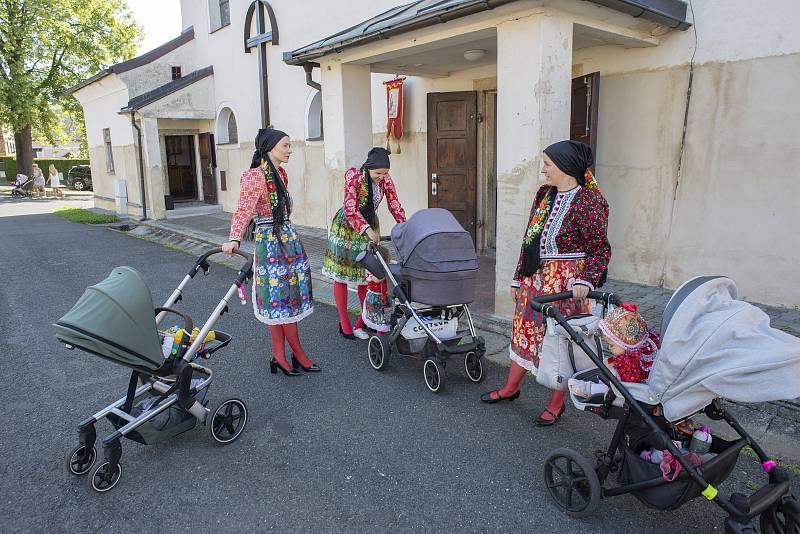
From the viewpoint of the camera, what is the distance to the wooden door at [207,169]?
54.1ft

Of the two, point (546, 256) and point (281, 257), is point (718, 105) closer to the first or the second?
point (546, 256)

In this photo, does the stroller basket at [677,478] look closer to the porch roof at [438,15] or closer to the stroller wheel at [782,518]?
the stroller wheel at [782,518]

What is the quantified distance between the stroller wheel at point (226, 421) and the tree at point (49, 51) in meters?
26.5

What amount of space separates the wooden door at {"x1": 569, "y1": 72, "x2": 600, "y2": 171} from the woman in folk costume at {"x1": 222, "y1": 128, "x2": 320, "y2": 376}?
379 centimetres

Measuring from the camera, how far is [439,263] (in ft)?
13.6

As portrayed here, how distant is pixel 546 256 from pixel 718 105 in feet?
12.5

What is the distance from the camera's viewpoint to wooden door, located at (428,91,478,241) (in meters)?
8.57

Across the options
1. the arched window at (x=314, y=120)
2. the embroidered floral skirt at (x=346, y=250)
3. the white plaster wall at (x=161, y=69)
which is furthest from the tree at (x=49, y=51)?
the embroidered floral skirt at (x=346, y=250)

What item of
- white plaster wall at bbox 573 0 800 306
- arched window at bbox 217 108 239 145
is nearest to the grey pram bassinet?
white plaster wall at bbox 573 0 800 306

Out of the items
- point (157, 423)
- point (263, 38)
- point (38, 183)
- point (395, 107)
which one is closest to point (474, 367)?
point (157, 423)

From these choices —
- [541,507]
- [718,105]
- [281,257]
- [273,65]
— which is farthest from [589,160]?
[273,65]

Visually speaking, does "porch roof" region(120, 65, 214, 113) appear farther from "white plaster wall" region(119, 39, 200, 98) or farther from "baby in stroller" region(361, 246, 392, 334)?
"baby in stroller" region(361, 246, 392, 334)

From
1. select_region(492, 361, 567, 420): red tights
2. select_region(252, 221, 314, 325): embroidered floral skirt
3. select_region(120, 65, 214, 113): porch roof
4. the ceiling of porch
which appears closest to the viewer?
select_region(492, 361, 567, 420): red tights

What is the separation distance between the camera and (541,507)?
2914 millimetres
